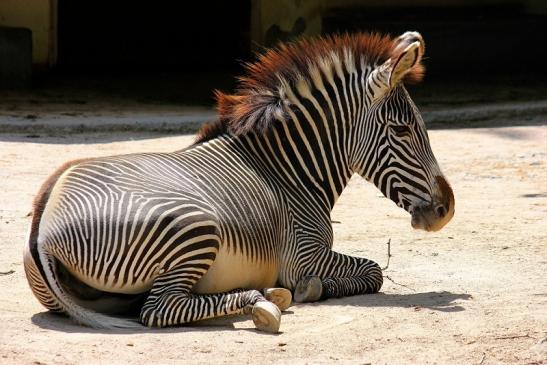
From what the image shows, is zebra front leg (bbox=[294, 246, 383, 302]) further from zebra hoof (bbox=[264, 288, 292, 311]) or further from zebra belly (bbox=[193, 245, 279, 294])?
zebra hoof (bbox=[264, 288, 292, 311])

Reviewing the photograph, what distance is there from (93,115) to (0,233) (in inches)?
214

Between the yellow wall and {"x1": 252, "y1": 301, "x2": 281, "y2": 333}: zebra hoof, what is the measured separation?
1127 cm

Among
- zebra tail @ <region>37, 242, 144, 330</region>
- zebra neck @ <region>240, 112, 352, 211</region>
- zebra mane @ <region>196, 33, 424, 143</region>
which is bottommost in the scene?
zebra tail @ <region>37, 242, 144, 330</region>

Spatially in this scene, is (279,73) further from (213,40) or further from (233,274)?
(213,40)

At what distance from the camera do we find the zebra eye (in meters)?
6.71

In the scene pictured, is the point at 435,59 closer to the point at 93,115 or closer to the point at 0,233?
the point at 93,115

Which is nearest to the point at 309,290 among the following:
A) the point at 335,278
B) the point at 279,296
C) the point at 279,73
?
the point at 335,278

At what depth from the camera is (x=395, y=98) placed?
6.73m

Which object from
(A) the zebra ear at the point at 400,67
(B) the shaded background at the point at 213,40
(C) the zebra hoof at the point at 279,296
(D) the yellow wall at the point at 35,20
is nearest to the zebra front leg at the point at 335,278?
(C) the zebra hoof at the point at 279,296

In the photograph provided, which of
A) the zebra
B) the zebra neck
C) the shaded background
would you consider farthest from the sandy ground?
the shaded background

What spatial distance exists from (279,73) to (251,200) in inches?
33.9

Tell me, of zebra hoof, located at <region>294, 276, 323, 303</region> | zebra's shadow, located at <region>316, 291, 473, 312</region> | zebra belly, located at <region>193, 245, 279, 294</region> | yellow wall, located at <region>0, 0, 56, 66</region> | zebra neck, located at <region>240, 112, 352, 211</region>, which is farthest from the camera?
yellow wall, located at <region>0, 0, 56, 66</region>

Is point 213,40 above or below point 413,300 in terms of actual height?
above

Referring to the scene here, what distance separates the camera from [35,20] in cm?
1609
